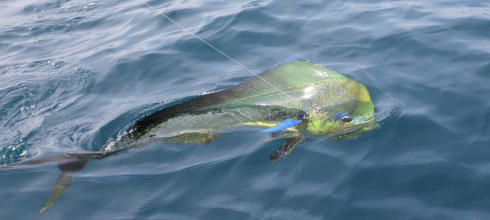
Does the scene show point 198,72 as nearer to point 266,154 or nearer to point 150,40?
point 150,40

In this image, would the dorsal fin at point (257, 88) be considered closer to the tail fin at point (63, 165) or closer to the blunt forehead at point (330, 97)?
the blunt forehead at point (330, 97)

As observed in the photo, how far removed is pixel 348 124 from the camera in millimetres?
3648

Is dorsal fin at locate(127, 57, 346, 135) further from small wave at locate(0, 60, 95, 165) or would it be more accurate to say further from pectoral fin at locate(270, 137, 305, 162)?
small wave at locate(0, 60, 95, 165)

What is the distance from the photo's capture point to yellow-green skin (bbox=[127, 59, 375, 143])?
365cm

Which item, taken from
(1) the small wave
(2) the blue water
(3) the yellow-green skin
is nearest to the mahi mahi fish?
(3) the yellow-green skin

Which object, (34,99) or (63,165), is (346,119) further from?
(34,99)

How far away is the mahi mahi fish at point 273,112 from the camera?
12.0ft

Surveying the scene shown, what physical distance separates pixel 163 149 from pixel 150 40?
14.1 ft

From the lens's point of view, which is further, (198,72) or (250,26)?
(250,26)

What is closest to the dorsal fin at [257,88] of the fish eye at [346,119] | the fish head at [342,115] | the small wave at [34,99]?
the fish head at [342,115]

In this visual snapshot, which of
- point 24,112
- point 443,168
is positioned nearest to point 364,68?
point 443,168

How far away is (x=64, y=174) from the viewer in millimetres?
3400

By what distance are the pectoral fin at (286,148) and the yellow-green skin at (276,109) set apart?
8cm

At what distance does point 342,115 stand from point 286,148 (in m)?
0.77
